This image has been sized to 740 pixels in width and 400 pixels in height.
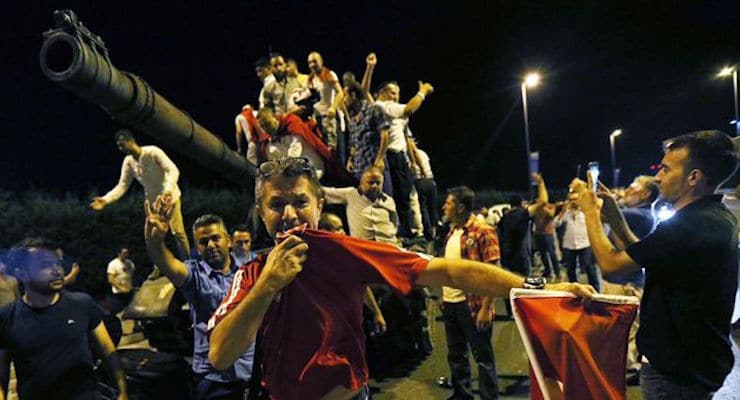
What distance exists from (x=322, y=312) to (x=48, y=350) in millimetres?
2410

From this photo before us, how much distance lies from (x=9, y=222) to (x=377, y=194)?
11251 mm

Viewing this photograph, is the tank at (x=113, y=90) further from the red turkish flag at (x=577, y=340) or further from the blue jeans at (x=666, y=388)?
the blue jeans at (x=666, y=388)

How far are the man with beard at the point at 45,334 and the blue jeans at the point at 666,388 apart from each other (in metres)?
3.36

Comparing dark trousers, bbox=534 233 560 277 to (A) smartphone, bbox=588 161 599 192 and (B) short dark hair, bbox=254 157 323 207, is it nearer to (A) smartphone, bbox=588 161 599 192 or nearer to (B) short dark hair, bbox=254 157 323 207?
(A) smartphone, bbox=588 161 599 192

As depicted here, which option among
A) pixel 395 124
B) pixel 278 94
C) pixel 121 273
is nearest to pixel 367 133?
pixel 395 124

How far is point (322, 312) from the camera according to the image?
173 cm

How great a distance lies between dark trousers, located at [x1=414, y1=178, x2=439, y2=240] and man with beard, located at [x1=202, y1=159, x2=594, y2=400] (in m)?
6.92

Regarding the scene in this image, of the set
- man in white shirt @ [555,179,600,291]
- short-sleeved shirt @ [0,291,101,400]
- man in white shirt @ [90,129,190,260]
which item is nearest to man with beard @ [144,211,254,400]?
short-sleeved shirt @ [0,291,101,400]

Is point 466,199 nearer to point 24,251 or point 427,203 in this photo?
point 24,251

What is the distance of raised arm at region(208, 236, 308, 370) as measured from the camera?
5.19 ft

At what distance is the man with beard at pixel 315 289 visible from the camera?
1688 mm

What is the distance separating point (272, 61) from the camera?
8203 mm

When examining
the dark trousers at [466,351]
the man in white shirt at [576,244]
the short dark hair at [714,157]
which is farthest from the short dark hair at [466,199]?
the man in white shirt at [576,244]

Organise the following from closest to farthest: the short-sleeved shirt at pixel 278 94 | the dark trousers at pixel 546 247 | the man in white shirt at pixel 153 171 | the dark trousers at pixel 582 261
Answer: the man in white shirt at pixel 153 171 → the short-sleeved shirt at pixel 278 94 → the dark trousers at pixel 582 261 → the dark trousers at pixel 546 247
